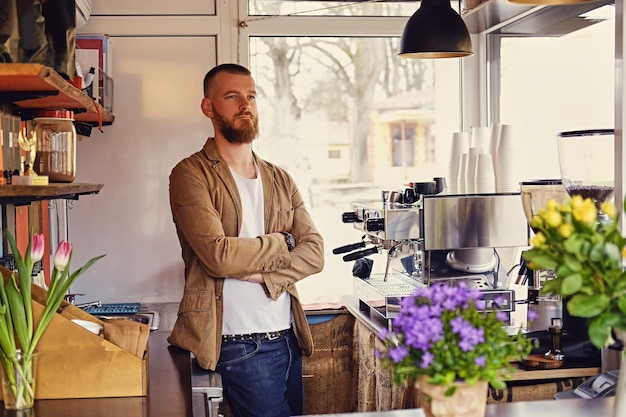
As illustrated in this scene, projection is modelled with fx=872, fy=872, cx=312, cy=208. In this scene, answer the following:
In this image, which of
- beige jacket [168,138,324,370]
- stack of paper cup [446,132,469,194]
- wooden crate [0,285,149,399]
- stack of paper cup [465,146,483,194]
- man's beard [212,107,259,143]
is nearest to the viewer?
wooden crate [0,285,149,399]

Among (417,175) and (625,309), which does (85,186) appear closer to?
(625,309)

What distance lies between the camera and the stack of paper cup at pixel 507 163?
344 centimetres

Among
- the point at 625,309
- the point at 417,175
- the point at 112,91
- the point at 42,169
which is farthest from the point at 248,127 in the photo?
the point at 625,309

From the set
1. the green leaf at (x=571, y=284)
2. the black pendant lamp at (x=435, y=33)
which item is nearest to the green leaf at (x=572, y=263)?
the green leaf at (x=571, y=284)

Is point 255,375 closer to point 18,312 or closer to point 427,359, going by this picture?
point 18,312

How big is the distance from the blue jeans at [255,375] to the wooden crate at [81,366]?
2.45 feet

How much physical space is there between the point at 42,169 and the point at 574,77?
2.21 metres

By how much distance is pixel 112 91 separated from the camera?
4324 millimetres

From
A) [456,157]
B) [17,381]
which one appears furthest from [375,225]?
[17,381]

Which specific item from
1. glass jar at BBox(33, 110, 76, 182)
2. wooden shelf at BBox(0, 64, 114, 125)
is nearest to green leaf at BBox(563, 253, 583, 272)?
wooden shelf at BBox(0, 64, 114, 125)

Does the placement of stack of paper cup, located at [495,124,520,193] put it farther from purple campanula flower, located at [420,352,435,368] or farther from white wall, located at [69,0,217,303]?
purple campanula flower, located at [420,352,435,368]

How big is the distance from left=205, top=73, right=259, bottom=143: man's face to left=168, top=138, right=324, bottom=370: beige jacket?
0.09 meters

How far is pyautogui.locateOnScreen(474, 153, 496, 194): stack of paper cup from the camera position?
343cm

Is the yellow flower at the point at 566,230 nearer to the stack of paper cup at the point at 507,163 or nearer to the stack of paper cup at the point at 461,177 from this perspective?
the stack of paper cup at the point at 507,163
